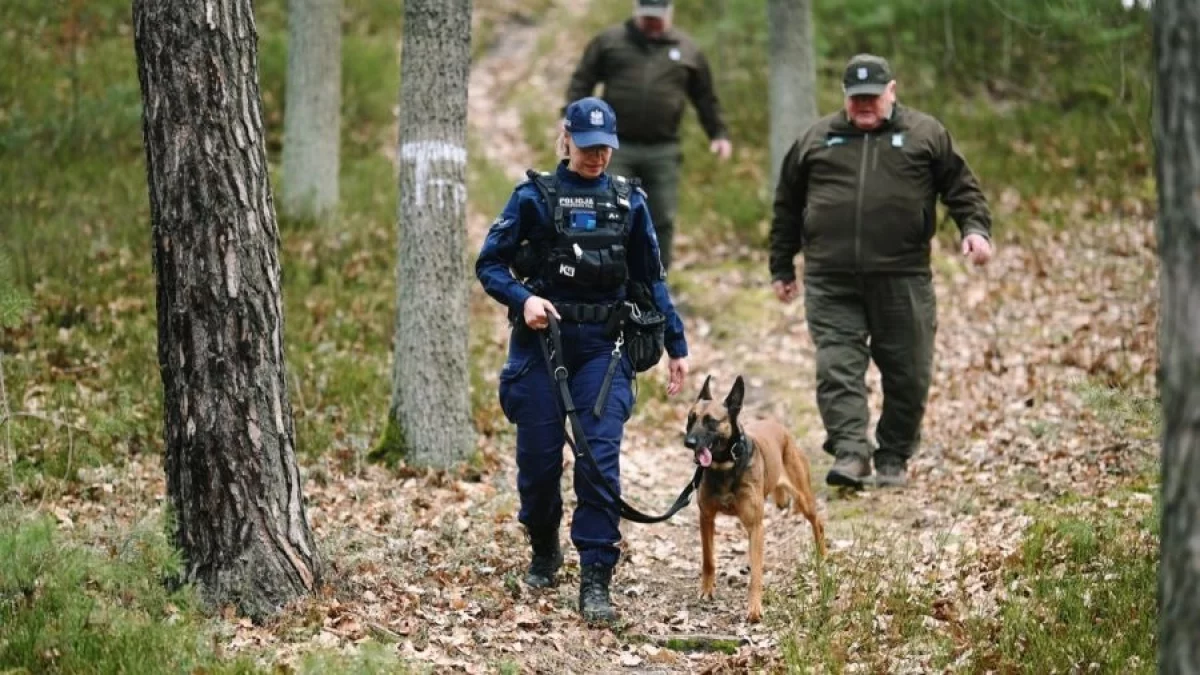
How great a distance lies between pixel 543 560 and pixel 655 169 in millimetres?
6193

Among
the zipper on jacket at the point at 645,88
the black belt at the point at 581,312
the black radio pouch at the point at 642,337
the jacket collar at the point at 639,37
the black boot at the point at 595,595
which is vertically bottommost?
the black boot at the point at 595,595

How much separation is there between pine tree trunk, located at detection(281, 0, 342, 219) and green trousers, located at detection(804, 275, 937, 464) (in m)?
6.71

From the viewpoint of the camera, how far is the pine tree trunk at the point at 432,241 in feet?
25.6

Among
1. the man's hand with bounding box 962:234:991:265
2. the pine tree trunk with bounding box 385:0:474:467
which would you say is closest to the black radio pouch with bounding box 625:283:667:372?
the pine tree trunk with bounding box 385:0:474:467

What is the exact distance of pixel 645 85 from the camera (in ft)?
39.0

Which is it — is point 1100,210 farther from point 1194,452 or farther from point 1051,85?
point 1194,452

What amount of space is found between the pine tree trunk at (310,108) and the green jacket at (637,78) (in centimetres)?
307

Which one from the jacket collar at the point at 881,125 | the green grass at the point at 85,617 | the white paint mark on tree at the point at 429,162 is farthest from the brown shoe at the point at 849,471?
the green grass at the point at 85,617

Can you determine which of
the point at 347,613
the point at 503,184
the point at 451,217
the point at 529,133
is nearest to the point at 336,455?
the point at 451,217

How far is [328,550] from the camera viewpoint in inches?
244

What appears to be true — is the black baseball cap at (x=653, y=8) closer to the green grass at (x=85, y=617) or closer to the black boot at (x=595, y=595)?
the black boot at (x=595, y=595)

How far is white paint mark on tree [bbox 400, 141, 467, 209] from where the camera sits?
7836mm

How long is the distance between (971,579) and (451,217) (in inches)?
149

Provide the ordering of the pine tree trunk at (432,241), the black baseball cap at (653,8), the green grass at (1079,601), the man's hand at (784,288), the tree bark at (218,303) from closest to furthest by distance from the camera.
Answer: the green grass at (1079,601)
the tree bark at (218,303)
the pine tree trunk at (432,241)
the man's hand at (784,288)
the black baseball cap at (653,8)
